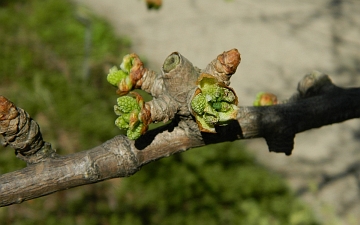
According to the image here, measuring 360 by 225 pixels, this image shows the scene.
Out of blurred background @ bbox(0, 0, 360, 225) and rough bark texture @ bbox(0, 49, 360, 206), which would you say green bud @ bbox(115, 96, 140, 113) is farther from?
blurred background @ bbox(0, 0, 360, 225)

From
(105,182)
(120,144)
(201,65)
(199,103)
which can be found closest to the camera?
(199,103)

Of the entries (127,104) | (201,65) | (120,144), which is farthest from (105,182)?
(127,104)

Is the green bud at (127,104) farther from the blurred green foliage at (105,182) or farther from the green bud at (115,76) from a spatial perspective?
the blurred green foliage at (105,182)

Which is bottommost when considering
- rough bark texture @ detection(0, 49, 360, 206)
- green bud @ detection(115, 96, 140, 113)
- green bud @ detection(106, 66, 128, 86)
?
rough bark texture @ detection(0, 49, 360, 206)

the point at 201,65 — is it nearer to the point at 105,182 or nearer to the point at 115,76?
the point at 105,182

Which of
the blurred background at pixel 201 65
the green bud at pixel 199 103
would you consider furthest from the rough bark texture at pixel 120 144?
the blurred background at pixel 201 65

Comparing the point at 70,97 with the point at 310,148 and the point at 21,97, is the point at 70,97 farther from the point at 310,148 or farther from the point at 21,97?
the point at 310,148

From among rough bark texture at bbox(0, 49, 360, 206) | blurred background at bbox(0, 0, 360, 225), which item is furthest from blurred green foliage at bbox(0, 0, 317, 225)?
rough bark texture at bbox(0, 49, 360, 206)

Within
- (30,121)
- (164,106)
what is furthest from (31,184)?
(164,106)
